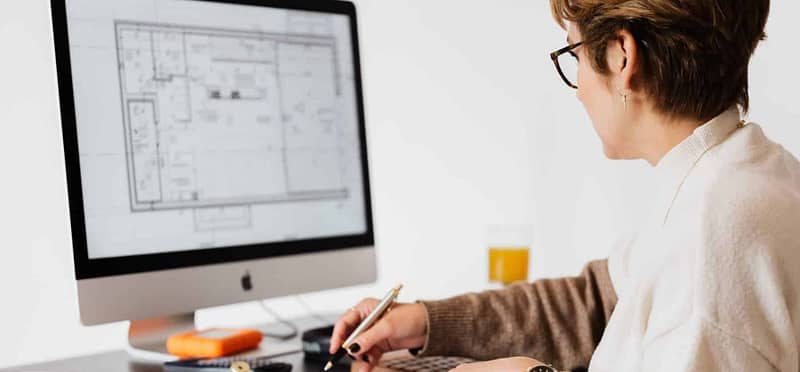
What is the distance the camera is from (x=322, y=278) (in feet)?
4.63

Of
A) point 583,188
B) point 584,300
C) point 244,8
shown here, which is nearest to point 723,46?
point 584,300

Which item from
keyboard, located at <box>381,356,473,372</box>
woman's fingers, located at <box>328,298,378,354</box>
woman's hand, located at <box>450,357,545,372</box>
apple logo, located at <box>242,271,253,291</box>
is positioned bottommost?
keyboard, located at <box>381,356,473,372</box>

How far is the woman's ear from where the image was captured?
3.10 feet

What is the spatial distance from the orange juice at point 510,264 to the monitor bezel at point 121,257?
0.40 m

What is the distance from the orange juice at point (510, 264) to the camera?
1720mm

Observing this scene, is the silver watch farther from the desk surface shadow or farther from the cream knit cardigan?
the desk surface shadow

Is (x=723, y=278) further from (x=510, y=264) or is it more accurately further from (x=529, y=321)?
(x=510, y=264)

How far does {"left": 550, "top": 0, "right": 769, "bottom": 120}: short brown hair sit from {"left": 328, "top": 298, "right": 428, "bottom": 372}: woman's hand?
16.5 inches

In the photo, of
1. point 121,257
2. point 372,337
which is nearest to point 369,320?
point 372,337

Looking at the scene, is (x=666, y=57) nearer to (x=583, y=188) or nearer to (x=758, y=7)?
(x=758, y=7)

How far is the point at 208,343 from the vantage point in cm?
122

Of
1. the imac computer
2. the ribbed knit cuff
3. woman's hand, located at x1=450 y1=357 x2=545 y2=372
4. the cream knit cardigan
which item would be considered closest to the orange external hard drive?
the imac computer

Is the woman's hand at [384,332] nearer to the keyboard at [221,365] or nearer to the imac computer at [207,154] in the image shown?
the keyboard at [221,365]

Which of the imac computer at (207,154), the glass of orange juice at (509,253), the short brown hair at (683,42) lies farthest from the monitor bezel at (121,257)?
the short brown hair at (683,42)
